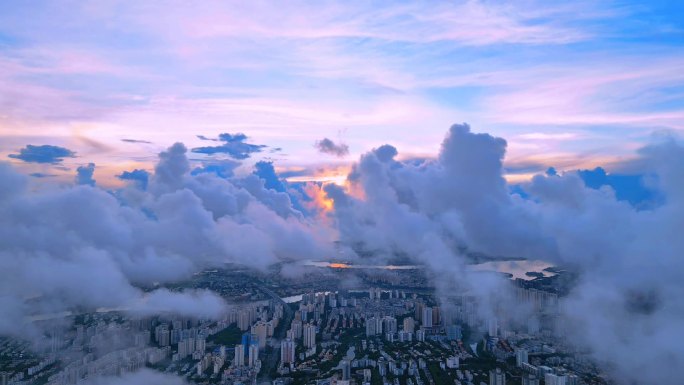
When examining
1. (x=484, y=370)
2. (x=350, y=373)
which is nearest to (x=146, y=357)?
(x=350, y=373)

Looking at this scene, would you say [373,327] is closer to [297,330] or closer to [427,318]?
[427,318]

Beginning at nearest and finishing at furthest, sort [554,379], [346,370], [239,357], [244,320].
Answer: [554,379] → [346,370] → [239,357] → [244,320]

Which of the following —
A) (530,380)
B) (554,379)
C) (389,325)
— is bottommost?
(389,325)

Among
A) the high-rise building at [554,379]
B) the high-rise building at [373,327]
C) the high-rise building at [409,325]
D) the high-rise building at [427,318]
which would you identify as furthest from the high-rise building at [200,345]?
the high-rise building at [554,379]

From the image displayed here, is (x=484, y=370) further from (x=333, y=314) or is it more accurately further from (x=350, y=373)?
(x=333, y=314)

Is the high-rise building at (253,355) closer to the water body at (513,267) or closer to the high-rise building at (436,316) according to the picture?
the high-rise building at (436,316)

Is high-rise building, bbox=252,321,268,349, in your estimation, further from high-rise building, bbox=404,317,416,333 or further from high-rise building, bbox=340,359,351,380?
high-rise building, bbox=404,317,416,333

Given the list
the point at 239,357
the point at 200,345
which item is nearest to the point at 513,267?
the point at 239,357
